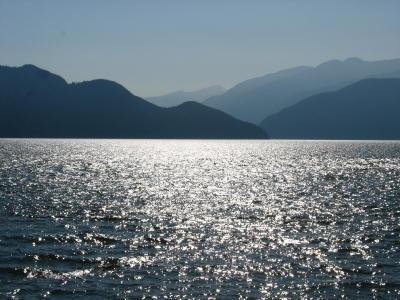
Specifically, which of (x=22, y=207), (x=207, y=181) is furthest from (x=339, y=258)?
(x=207, y=181)

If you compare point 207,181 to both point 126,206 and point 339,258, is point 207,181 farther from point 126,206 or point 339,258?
point 339,258

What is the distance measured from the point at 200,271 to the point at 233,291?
4.54 m

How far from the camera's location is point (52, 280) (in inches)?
1198

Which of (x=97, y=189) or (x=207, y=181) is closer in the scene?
(x=97, y=189)

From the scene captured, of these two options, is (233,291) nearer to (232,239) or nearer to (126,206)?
(232,239)

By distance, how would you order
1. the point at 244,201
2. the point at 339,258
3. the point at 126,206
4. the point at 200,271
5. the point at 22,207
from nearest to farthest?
the point at 200,271 → the point at 339,258 → the point at 22,207 → the point at 126,206 → the point at 244,201

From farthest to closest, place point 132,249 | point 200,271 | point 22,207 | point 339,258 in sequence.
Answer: point 22,207, point 132,249, point 339,258, point 200,271

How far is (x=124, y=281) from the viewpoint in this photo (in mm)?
30609

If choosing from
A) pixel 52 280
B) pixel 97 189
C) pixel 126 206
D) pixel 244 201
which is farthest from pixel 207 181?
pixel 52 280

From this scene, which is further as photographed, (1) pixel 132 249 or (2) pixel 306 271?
(1) pixel 132 249

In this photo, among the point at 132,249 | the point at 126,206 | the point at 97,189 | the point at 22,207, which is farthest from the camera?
the point at 97,189

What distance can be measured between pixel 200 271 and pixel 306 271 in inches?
282

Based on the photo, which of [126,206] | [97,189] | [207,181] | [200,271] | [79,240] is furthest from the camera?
[207,181]

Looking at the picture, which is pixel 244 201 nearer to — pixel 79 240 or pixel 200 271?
pixel 79 240
